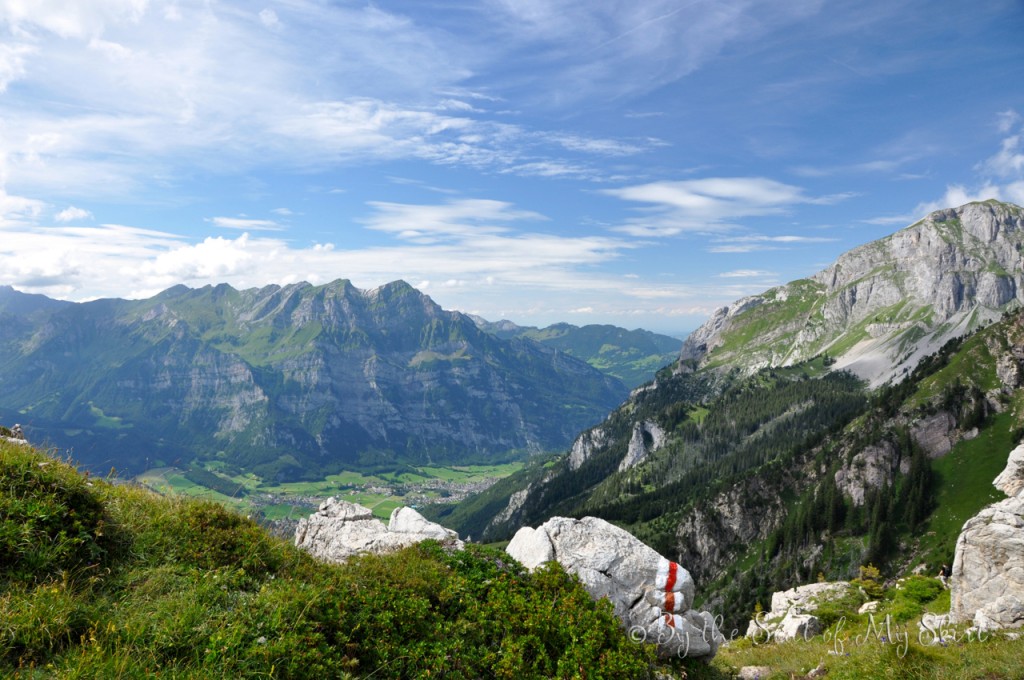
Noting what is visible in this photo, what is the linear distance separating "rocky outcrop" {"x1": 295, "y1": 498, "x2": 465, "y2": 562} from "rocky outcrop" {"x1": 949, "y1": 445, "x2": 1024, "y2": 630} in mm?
→ 21918

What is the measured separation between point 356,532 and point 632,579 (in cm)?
1110

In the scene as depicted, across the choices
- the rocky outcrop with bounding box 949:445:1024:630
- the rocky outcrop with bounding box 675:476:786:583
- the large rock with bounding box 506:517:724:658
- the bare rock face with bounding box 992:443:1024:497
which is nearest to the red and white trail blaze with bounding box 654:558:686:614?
the large rock with bounding box 506:517:724:658

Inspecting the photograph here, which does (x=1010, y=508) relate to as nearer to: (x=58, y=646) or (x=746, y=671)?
(x=746, y=671)

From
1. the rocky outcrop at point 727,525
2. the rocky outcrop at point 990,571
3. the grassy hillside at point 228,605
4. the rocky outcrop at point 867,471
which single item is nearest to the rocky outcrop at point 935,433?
the rocky outcrop at point 867,471

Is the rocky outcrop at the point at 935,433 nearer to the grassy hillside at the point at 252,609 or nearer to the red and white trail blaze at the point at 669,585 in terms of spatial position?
the grassy hillside at the point at 252,609

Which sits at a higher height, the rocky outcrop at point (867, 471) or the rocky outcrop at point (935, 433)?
the rocky outcrop at point (935, 433)

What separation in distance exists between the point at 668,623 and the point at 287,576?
35.5 ft

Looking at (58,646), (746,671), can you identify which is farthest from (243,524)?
(746,671)

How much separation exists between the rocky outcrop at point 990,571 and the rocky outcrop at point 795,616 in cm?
728

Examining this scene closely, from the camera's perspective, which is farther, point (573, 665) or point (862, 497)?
point (862, 497)

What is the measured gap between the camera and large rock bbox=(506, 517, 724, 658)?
1429cm

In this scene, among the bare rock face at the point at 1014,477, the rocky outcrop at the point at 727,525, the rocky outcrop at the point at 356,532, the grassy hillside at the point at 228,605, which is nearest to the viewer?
the grassy hillside at the point at 228,605

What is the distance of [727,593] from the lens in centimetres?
13388

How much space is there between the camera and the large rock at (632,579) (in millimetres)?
14289
